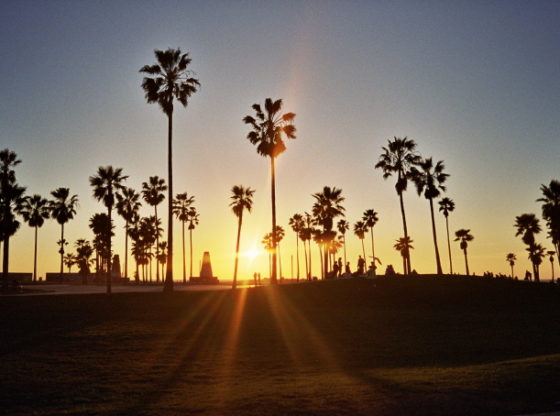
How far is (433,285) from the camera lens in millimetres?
38969

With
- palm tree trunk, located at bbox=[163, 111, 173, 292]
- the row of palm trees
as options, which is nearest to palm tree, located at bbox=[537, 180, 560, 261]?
the row of palm trees

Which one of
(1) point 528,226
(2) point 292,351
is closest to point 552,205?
(1) point 528,226

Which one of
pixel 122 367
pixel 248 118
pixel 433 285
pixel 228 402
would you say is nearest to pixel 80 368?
pixel 122 367

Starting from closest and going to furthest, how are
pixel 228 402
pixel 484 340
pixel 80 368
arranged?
pixel 228 402 → pixel 80 368 → pixel 484 340

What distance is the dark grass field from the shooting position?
11.0m

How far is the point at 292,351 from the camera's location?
2023 centimetres

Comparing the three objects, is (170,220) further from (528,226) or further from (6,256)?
(528,226)

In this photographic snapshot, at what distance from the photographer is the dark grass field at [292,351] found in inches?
434

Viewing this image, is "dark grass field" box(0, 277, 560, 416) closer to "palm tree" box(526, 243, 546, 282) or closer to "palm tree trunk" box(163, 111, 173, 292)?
"palm tree trunk" box(163, 111, 173, 292)

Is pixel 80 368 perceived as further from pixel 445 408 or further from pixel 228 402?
pixel 445 408

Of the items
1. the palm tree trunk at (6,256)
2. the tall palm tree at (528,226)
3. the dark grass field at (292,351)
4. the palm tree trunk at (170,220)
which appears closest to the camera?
the dark grass field at (292,351)

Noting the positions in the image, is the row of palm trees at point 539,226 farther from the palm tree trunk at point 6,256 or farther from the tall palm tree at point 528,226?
the palm tree trunk at point 6,256

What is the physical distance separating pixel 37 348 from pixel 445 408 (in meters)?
15.2

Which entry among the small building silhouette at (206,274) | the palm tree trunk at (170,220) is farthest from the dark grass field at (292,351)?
the small building silhouette at (206,274)
